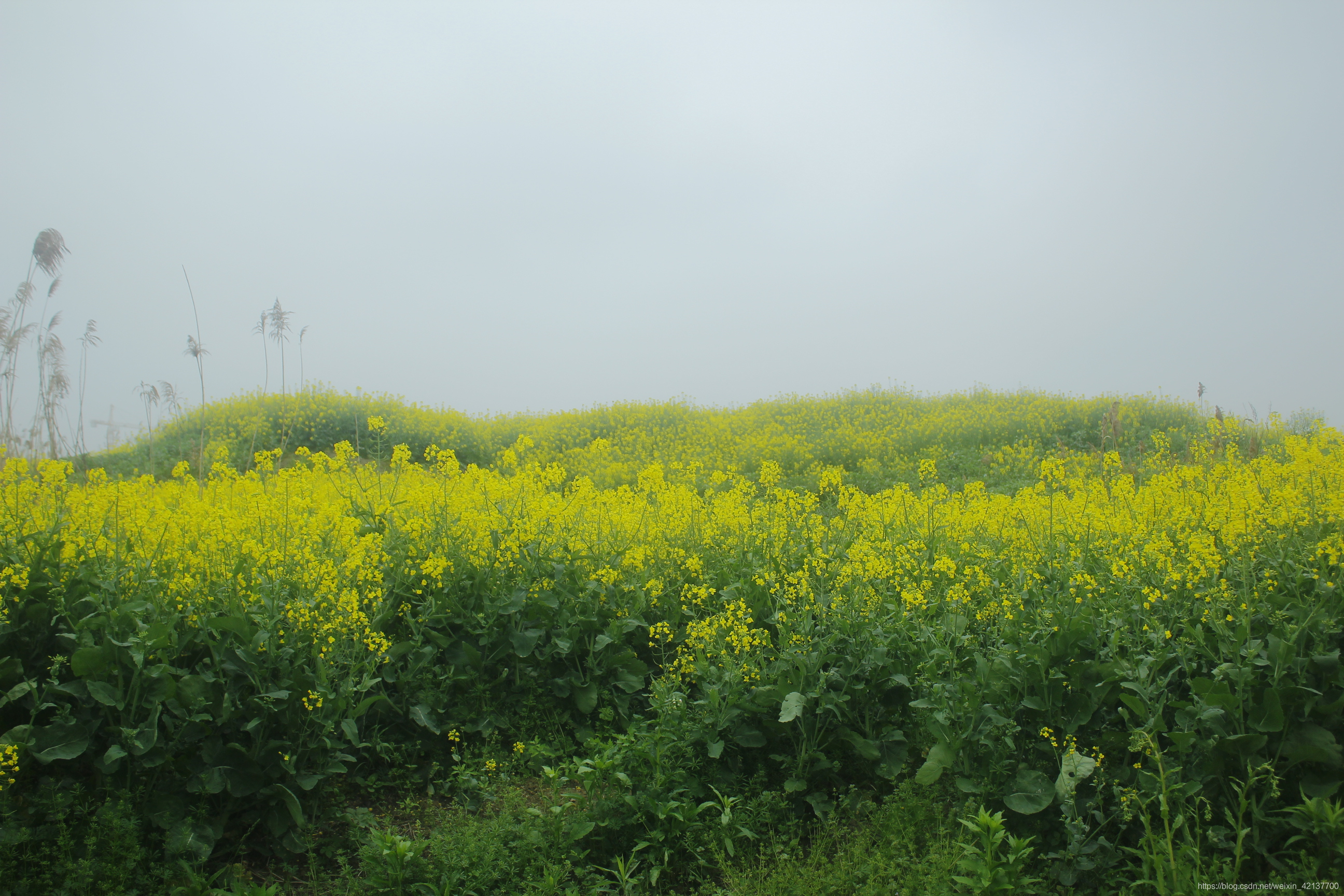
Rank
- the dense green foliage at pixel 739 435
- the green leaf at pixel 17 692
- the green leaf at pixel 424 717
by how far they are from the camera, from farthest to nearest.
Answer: the dense green foliage at pixel 739 435 < the green leaf at pixel 424 717 < the green leaf at pixel 17 692

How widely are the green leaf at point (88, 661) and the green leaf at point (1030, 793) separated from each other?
14.2ft

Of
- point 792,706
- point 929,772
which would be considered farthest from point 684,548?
point 929,772

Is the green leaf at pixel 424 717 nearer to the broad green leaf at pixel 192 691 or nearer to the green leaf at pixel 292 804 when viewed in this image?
the green leaf at pixel 292 804

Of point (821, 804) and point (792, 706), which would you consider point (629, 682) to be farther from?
point (821, 804)

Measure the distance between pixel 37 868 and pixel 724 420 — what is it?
15.5 metres

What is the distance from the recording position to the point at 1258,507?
163 inches

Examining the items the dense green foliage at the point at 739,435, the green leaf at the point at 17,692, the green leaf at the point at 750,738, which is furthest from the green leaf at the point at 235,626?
the dense green foliage at the point at 739,435

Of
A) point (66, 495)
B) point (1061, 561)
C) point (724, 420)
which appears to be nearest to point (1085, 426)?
point (724, 420)

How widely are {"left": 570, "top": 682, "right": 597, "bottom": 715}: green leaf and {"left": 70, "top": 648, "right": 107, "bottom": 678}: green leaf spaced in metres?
2.41

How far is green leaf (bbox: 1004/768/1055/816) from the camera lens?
3.22 metres

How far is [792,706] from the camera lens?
142 inches

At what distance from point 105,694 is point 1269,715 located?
528cm

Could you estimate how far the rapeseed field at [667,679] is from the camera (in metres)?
3.20

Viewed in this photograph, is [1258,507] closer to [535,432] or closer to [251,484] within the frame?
[251,484]
